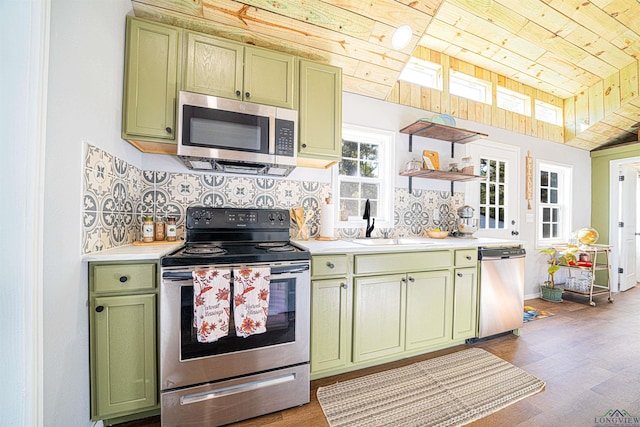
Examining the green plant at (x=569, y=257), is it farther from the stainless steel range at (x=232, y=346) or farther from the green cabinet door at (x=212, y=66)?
the green cabinet door at (x=212, y=66)

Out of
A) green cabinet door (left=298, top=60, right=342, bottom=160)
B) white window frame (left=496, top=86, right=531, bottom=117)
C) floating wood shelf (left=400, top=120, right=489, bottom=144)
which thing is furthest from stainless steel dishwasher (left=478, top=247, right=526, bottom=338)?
white window frame (left=496, top=86, right=531, bottom=117)

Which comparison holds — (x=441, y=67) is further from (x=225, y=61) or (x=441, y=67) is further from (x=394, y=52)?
(x=225, y=61)

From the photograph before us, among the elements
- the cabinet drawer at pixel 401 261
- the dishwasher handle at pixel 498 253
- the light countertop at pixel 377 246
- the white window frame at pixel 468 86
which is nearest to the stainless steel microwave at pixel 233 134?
the light countertop at pixel 377 246

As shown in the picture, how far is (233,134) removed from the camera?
1741 millimetres

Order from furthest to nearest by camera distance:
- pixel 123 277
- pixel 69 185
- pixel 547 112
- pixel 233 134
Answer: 1. pixel 547 112
2. pixel 233 134
3. pixel 123 277
4. pixel 69 185

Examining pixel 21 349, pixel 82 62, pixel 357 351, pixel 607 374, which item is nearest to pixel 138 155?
pixel 82 62

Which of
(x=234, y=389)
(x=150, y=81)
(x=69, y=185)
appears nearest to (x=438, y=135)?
(x=150, y=81)

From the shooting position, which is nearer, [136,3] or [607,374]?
[136,3]

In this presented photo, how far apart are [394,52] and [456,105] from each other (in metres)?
1.33

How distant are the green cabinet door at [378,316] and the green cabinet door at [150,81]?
172cm

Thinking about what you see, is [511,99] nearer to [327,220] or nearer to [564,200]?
[564,200]

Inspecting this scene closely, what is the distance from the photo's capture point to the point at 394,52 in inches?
88.9

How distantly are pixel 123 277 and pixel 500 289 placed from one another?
297 cm

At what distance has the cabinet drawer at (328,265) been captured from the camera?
169cm
